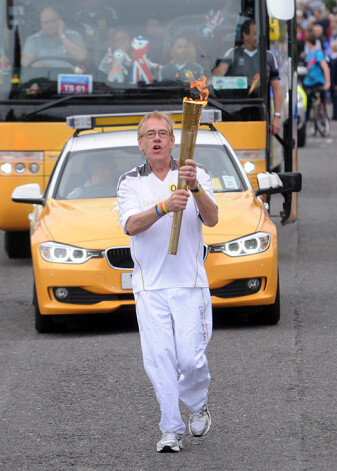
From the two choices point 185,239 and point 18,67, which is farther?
point 18,67

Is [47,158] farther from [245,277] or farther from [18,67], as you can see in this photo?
[245,277]

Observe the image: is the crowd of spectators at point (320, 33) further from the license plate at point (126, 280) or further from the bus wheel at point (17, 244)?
the license plate at point (126, 280)

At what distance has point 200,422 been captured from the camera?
6125 mm

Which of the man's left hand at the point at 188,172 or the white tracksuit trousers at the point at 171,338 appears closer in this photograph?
the man's left hand at the point at 188,172

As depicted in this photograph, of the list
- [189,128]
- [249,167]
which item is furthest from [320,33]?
[189,128]

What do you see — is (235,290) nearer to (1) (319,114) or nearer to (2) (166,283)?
(2) (166,283)

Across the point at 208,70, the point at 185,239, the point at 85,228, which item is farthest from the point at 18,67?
the point at 185,239

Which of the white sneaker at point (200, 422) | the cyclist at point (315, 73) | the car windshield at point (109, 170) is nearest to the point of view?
the white sneaker at point (200, 422)

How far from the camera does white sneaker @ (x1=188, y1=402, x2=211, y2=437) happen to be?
612 cm

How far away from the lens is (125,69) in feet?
42.5

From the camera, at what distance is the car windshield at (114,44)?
500 inches

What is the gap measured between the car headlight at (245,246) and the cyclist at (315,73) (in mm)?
19708

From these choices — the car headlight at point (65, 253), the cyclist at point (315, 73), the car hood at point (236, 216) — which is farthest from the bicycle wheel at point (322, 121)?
the car headlight at point (65, 253)

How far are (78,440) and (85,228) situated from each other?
315cm
